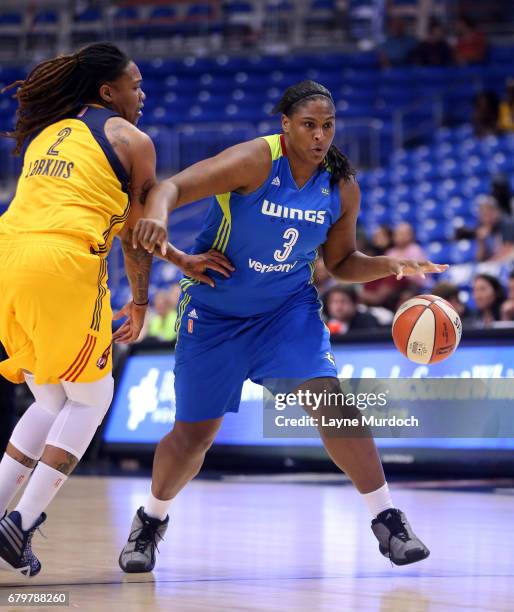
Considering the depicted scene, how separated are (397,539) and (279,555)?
2.28 feet

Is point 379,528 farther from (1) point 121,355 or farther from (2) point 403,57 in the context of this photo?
(2) point 403,57

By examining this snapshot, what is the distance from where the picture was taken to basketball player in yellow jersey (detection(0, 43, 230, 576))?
12.3 feet


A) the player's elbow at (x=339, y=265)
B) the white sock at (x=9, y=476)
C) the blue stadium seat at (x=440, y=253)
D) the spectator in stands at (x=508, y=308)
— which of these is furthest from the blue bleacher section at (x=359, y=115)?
the white sock at (x=9, y=476)

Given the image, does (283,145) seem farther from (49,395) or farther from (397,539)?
(397,539)

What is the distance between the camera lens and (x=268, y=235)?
4422 millimetres

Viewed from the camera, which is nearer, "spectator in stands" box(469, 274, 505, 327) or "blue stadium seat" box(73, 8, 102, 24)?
"spectator in stands" box(469, 274, 505, 327)

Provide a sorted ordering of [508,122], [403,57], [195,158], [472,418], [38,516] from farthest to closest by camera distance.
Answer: [403,57] → [195,158] → [508,122] → [472,418] → [38,516]

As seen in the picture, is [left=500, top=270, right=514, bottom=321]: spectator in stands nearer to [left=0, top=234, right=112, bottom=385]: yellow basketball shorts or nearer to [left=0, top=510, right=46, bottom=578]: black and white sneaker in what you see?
[left=0, top=234, right=112, bottom=385]: yellow basketball shorts

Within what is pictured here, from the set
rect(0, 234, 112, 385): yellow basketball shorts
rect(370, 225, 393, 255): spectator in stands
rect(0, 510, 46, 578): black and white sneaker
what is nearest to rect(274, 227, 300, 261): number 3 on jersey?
rect(0, 234, 112, 385): yellow basketball shorts

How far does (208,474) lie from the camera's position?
9398 millimetres

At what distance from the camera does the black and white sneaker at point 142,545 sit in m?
4.32

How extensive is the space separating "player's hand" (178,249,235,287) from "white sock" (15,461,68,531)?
0.96m

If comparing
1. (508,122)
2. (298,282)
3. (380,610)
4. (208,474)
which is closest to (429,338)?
(298,282)

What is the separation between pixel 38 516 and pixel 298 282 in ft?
4.69
